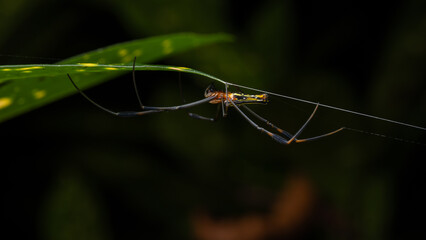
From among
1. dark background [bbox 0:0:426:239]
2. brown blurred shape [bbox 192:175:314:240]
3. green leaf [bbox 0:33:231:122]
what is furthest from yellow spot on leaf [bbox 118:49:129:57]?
brown blurred shape [bbox 192:175:314:240]

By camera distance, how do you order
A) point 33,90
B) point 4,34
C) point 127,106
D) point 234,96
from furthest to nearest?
point 127,106
point 4,34
point 234,96
point 33,90

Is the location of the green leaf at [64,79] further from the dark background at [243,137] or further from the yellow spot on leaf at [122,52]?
the dark background at [243,137]

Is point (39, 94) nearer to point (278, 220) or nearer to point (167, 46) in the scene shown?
point (167, 46)

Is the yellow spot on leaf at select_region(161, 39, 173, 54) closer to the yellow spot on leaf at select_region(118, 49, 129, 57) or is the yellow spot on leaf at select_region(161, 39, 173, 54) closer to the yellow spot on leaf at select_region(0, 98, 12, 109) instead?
the yellow spot on leaf at select_region(118, 49, 129, 57)

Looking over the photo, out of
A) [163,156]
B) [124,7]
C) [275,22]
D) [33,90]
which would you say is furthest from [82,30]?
[33,90]

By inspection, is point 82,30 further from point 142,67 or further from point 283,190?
point 142,67
